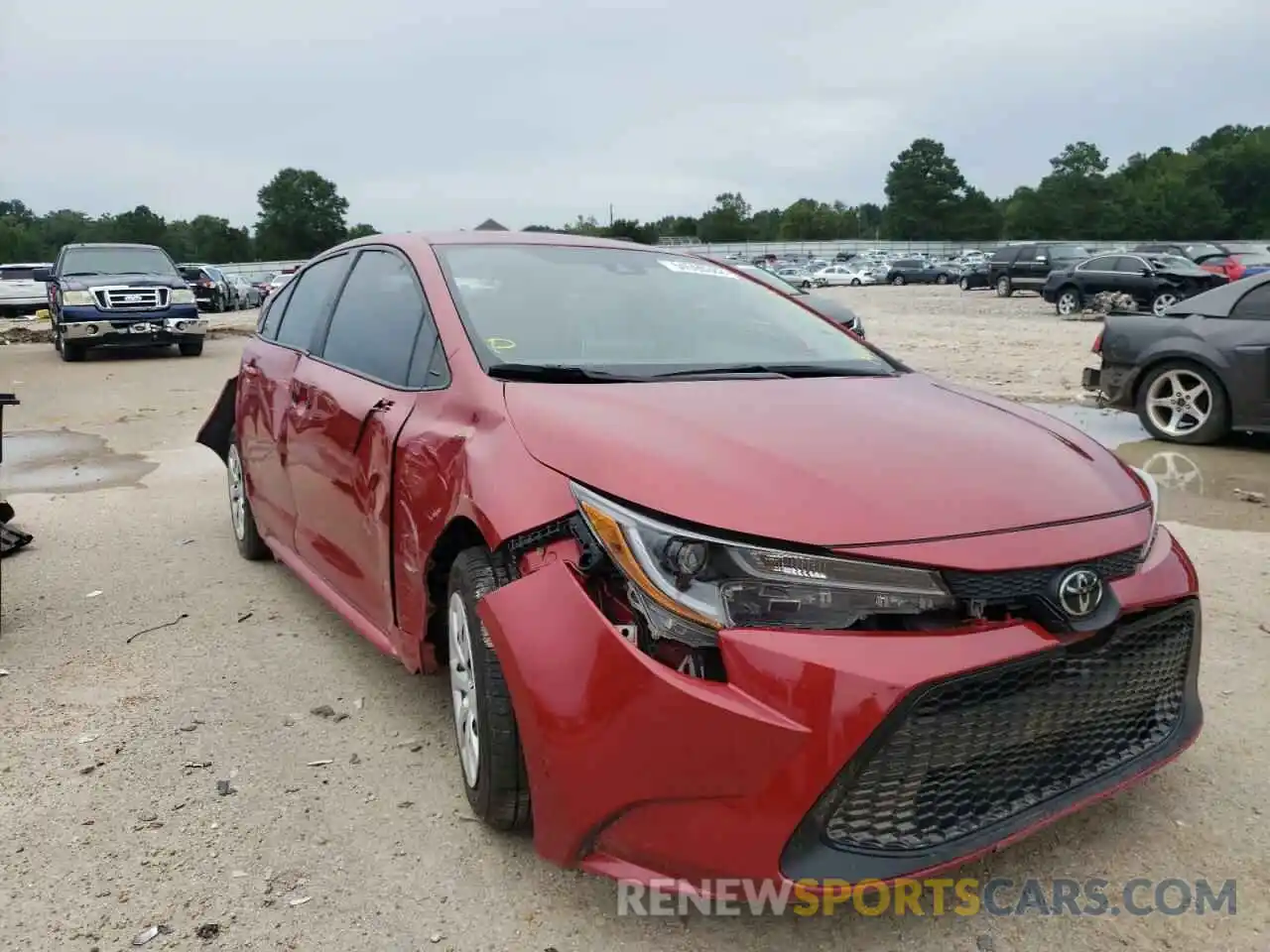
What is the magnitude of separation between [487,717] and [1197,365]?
7395 millimetres

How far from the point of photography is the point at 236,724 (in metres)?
3.40

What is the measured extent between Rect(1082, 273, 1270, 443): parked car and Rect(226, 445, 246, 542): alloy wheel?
6.87m

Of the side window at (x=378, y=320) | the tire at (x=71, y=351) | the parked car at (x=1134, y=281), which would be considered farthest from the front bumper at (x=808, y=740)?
the parked car at (x=1134, y=281)

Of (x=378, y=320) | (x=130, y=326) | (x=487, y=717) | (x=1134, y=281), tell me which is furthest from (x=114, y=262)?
(x=1134, y=281)

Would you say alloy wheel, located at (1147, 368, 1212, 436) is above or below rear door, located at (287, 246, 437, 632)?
below

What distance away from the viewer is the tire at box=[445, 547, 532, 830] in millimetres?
2439

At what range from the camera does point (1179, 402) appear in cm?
816

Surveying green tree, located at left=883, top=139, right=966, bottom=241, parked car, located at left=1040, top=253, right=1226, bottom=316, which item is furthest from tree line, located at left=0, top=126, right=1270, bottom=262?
parked car, located at left=1040, top=253, right=1226, bottom=316

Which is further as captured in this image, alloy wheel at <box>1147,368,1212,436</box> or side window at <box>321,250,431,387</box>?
alloy wheel at <box>1147,368,1212,436</box>

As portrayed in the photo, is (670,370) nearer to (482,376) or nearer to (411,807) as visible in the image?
(482,376)

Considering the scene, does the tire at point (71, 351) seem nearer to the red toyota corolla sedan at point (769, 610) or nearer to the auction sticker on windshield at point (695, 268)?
the auction sticker on windshield at point (695, 268)

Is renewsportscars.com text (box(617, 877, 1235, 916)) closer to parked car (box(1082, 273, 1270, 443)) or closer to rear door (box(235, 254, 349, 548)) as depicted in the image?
rear door (box(235, 254, 349, 548))

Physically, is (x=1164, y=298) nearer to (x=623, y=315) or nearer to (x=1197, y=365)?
(x=1197, y=365)

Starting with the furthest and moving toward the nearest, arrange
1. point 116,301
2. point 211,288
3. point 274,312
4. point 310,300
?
point 211,288 → point 116,301 → point 274,312 → point 310,300
